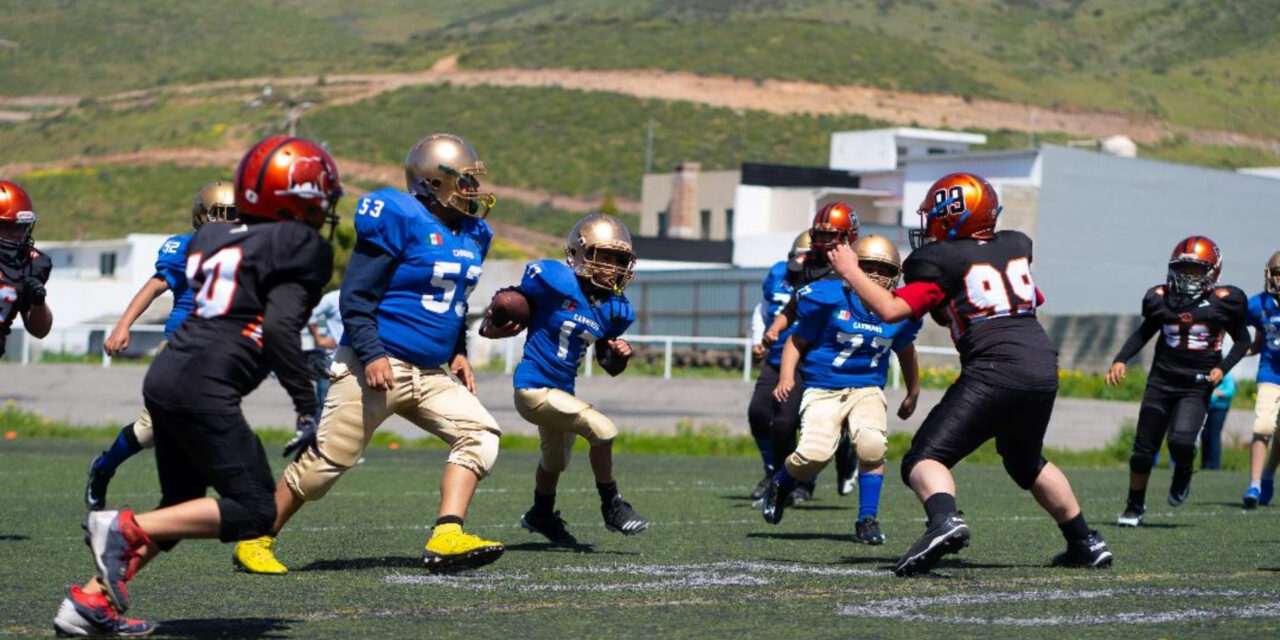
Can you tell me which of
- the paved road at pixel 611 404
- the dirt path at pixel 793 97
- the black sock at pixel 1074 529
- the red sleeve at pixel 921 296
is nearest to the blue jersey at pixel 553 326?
the red sleeve at pixel 921 296

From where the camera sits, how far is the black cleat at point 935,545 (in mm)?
7574

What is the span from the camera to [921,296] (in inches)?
307

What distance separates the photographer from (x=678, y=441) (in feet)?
68.8

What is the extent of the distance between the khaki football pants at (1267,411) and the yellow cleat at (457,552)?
754 centimetres

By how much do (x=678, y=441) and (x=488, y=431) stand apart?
13114 millimetres

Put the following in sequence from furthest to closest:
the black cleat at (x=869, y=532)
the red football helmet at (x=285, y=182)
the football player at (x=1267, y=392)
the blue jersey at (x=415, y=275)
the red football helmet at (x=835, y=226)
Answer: the football player at (x=1267, y=392) < the red football helmet at (x=835, y=226) < the black cleat at (x=869, y=532) < the blue jersey at (x=415, y=275) < the red football helmet at (x=285, y=182)

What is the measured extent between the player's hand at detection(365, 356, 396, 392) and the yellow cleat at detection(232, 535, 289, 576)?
924mm

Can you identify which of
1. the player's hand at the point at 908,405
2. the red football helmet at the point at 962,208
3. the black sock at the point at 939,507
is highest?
the red football helmet at the point at 962,208

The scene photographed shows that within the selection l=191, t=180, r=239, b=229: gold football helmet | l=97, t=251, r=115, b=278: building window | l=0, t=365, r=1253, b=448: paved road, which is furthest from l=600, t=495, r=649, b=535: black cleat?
l=97, t=251, r=115, b=278: building window

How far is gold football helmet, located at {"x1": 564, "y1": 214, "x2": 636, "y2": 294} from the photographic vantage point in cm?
889

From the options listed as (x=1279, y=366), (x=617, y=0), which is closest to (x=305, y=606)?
(x=1279, y=366)

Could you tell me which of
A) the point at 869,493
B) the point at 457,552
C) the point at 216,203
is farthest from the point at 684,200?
the point at 457,552

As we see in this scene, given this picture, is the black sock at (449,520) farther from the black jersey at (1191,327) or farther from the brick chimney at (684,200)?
the brick chimney at (684,200)

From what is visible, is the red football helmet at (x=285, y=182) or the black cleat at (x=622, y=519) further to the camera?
the black cleat at (x=622, y=519)
